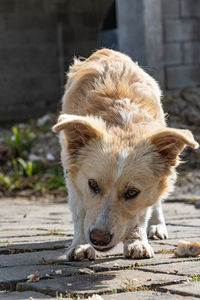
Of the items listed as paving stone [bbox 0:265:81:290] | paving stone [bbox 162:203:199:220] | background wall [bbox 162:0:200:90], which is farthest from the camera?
background wall [bbox 162:0:200:90]

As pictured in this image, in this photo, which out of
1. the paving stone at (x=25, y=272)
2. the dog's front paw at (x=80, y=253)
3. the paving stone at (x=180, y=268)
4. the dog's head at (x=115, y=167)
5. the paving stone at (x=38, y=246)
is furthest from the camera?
the paving stone at (x=38, y=246)

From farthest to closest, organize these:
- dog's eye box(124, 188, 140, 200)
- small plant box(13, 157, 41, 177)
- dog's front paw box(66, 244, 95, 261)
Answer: small plant box(13, 157, 41, 177), dog's front paw box(66, 244, 95, 261), dog's eye box(124, 188, 140, 200)

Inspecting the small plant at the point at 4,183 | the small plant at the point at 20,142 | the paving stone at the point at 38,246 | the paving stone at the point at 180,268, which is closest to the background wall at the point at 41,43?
the small plant at the point at 20,142

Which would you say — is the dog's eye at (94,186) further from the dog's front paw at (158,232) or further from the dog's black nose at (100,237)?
the dog's front paw at (158,232)

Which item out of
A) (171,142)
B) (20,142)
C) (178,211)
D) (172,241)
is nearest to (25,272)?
(171,142)

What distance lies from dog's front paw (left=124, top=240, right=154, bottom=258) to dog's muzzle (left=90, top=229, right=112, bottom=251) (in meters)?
0.52

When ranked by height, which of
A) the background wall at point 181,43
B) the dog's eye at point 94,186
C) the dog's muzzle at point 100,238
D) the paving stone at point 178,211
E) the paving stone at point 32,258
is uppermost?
the background wall at point 181,43

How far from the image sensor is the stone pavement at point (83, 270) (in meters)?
3.13

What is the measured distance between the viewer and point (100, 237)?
3.77m

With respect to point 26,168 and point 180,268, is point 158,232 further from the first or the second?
point 26,168

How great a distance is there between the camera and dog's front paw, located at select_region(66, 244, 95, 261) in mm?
4242

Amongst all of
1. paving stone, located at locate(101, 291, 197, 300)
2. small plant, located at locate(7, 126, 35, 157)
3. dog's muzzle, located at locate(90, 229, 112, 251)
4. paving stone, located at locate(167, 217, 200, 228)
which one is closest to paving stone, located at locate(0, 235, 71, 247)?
dog's muzzle, located at locate(90, 229, 112, 251)

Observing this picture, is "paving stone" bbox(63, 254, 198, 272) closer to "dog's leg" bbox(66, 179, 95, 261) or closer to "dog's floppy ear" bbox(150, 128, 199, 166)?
"dog's leg" bbox(66, 179, 95, 261)

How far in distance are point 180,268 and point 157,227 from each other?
5.18 feet
